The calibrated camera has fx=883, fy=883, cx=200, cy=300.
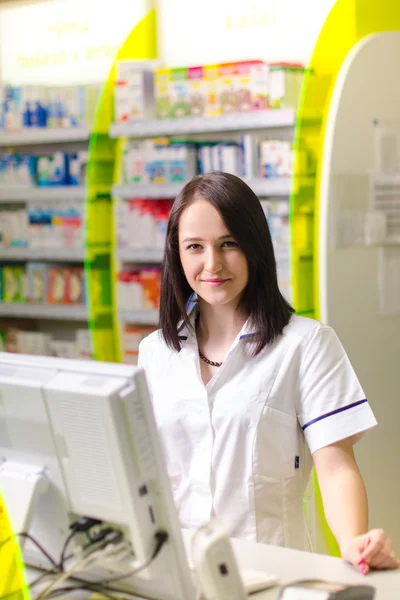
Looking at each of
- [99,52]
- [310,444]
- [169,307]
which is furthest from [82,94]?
[310,444]

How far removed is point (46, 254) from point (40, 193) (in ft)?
1.16

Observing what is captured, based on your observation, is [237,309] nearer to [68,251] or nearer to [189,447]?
[189,447]

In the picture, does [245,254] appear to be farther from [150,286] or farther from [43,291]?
[43,291]

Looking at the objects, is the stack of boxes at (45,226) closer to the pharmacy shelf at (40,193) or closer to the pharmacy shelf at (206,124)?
the pharmacy shelf at (40,193)

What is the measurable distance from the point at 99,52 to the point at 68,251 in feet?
3.72

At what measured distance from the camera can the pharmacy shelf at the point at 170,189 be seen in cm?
387

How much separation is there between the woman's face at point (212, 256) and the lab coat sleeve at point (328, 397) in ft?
0.72

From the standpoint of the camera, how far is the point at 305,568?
1701mm

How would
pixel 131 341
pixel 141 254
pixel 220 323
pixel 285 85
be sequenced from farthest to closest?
1. pixel 131 341
2. pixel 141 254
3. pixel 285 85
4. pixel 220 323

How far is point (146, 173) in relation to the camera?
4.49 metres

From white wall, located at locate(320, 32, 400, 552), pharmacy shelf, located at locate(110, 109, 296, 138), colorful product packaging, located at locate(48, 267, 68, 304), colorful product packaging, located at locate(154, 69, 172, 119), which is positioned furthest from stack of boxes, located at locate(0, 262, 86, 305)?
white wall, located at locate(320, 32, 400, 552)

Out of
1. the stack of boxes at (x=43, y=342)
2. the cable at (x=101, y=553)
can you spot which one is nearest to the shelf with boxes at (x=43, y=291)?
the stack of boxes at (x=43, y=342)

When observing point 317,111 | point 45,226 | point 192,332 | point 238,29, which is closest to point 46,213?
point 45,226

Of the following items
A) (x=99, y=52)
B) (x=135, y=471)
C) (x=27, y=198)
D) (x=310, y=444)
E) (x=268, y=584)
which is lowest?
(x=268, y=584)
